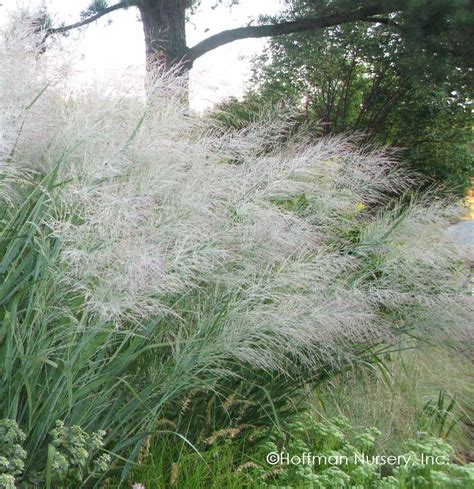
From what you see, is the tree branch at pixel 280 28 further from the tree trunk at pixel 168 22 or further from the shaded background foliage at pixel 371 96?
the shaded background foliage at pixel 371 96

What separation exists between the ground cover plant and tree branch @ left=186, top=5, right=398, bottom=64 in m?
5.23

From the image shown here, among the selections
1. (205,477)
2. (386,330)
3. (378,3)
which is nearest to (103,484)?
(205,477)

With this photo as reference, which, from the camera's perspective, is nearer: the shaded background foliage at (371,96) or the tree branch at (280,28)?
the tree branch at (280,28)

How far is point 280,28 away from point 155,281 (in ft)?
22.9

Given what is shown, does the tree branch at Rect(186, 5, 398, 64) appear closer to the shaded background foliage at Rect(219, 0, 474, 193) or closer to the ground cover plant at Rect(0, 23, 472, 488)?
the shaded background foliage at Rect(219, 0, 474, 193)

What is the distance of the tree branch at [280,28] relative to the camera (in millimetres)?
7832

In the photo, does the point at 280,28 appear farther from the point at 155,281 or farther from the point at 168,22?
the point at 155,281

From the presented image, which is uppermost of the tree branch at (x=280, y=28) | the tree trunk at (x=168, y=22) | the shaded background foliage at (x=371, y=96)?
the tree trunk at (x=168, y=22)

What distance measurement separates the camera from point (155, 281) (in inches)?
71.4

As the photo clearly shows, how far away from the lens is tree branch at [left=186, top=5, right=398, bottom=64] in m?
7.83

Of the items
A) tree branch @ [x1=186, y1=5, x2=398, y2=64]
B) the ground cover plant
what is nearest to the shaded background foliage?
tree branch @ [x1=186, y1=5, x2=398, y2=64]

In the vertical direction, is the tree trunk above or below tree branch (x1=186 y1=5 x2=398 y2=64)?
above

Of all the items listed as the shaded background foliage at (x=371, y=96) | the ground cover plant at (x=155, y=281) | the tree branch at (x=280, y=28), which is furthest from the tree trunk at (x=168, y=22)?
the ground cover plant at (x=155, y=281)

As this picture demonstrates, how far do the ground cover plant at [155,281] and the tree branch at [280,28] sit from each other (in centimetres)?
523
